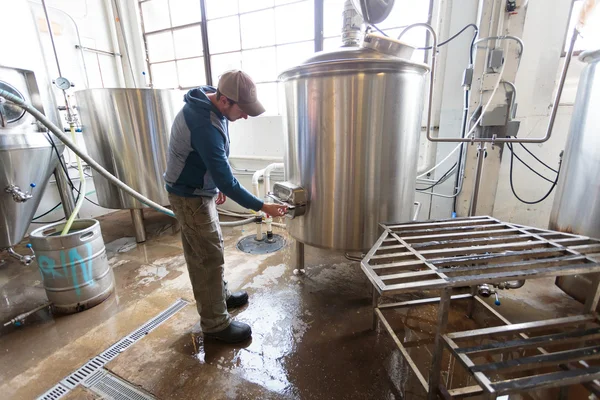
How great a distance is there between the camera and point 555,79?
6.89ft

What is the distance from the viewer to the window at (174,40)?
3424 mm

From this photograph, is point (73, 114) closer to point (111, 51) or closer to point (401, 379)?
point (111, 51)

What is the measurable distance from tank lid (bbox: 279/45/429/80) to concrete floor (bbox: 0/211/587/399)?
53.0 inches

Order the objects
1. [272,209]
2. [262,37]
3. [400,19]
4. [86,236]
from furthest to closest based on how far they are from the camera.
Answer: [262,37]
[400,19]
[86,236]
[272,209]

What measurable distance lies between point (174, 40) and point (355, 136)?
3.36 meters

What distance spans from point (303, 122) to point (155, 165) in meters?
1.71

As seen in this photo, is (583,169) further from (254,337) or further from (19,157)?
(19,157)

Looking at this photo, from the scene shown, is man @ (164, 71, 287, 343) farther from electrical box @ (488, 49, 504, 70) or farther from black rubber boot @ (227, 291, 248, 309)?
electrical box @ (488, 49, 504, 70)

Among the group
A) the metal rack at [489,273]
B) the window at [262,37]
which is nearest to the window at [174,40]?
the window at [262,37]

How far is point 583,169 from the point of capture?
1.46m

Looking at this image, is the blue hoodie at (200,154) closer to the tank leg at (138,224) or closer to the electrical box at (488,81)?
the tank leg at (138,224)

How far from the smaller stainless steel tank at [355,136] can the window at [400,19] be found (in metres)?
1.16

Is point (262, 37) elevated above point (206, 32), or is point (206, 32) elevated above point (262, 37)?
point (206, 32)

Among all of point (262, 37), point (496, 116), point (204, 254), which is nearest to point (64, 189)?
point (204, 254)
